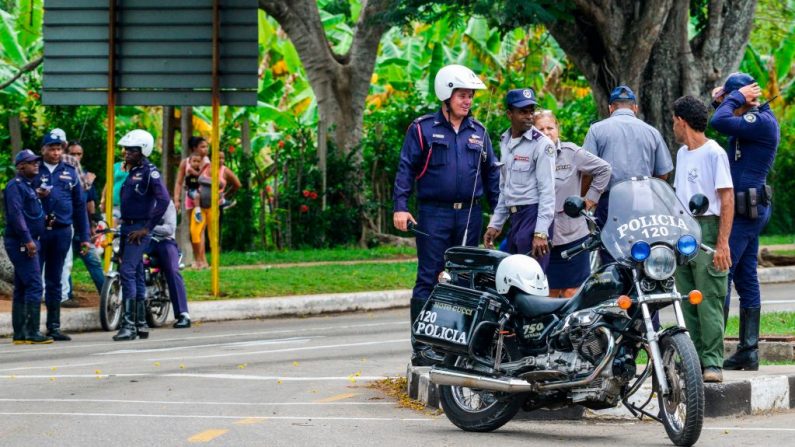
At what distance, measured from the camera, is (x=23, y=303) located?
14.4 meters

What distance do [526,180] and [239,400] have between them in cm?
239

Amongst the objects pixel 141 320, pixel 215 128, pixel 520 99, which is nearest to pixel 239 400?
pixel 520 99

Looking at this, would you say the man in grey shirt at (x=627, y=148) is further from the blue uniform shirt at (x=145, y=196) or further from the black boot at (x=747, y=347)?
the blue uniform shirt at (x=145, y=196)

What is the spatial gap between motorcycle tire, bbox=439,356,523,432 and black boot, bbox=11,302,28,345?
6880 millimetres

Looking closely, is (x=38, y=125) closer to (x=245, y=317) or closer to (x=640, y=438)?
(x=245, y=317)

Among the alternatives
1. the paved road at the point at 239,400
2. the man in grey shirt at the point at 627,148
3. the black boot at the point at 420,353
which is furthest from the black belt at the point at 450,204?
the paved road at the point at 239,400

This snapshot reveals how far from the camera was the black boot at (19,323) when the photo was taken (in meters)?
14.4

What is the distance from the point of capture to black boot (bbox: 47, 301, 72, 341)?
48.2 feet

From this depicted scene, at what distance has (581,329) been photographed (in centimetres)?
800

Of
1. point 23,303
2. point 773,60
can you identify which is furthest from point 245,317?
point 773,60

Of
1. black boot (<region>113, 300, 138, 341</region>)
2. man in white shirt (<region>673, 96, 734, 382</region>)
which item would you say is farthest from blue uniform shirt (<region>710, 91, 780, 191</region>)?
black boot (<region>113, 300, 138, 341</region>)

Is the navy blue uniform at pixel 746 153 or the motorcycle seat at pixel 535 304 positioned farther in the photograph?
the navy blue uniform at pixel 746 153

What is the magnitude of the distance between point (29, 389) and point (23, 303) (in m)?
4.11

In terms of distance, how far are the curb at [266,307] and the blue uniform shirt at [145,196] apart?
1.76m
